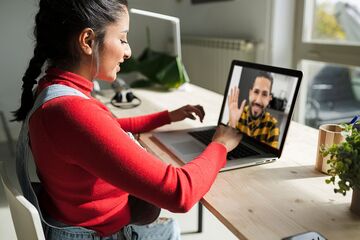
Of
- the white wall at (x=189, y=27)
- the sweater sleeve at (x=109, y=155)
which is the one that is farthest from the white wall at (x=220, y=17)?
the sweater sleeve at (x=109, y=155)

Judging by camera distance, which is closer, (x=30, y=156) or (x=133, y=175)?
(x=133, y=175)

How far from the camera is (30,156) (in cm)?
83

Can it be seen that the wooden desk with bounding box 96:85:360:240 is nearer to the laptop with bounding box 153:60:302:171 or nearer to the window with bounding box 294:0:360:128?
the laptop with bounding box 153:60:302:171

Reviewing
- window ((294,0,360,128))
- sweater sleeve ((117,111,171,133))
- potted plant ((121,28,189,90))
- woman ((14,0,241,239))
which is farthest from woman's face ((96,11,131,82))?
window ((294,0,360,128))

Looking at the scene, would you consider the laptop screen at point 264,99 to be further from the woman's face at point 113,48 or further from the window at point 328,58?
the window at point 328,58

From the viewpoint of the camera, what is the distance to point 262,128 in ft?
3.59

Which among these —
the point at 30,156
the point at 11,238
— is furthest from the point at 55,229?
the point at 11,238

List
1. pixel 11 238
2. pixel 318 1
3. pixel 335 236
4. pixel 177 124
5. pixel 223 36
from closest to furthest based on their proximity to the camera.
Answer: pixel 335 236, pixel 177 124, pixel 11 238, pixel 318 1, pixel 223 36

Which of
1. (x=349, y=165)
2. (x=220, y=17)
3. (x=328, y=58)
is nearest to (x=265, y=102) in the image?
(x=349, y=165)

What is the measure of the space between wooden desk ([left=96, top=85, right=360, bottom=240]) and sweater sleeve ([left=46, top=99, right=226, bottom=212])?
0.12m

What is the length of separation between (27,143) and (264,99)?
26.2 inches

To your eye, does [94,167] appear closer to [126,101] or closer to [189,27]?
[126,101]

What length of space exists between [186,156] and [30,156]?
17.0 inches

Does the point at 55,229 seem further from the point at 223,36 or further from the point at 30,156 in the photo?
the point at 223,36
